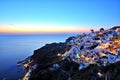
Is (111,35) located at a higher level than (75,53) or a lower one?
higher

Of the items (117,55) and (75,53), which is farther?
(75,53)

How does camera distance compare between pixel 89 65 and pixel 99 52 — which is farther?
pixel 99 52

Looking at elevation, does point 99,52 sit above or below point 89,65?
above

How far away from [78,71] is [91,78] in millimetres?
10664

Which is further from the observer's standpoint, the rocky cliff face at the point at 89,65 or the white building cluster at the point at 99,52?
the white building cluster at the point at 99,52

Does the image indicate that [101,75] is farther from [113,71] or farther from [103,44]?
[103,44]

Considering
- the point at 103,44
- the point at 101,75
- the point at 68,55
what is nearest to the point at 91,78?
the point at 101,75

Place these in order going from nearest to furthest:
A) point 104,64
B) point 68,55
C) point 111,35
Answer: point 104,64
point 68,55
point 111,35

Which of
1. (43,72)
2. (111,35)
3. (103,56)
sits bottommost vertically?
(43,72)

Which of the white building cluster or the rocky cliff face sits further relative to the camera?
the white building cluster

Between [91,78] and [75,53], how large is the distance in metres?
32.4

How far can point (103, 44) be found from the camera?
104m

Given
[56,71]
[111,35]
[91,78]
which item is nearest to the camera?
[91,78]

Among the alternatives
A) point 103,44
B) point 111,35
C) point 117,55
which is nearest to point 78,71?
point 117,55
